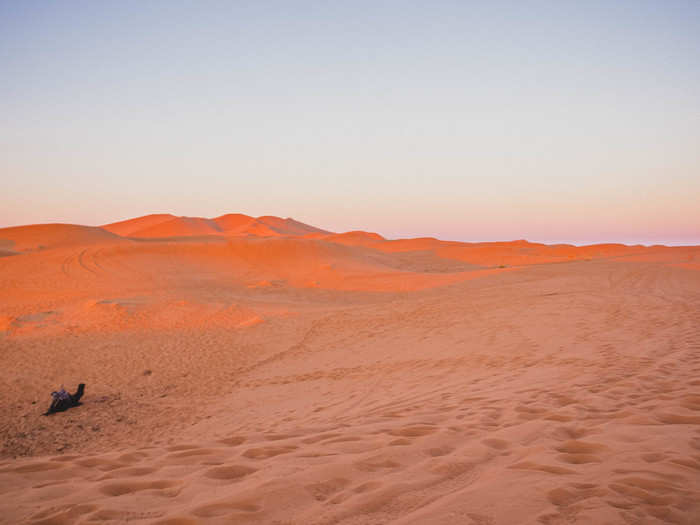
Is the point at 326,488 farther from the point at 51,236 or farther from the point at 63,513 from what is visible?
the point at 51,236

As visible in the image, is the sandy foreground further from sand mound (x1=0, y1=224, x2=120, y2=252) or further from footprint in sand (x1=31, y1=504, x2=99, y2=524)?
sand mound (x1=0, y1=224, x2=120, y2=252)

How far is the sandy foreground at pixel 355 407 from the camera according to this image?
7.57ft

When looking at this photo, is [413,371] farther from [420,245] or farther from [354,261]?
[420,245]

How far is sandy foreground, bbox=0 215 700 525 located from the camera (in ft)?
7.57

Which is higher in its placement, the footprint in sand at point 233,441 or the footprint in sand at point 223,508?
the footprint in sand at point 223,508

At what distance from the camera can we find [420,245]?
60.2m

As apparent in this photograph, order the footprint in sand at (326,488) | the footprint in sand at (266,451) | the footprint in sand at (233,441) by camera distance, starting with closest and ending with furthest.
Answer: the footprint in sand at (326,488)
the footprint in sand at (266,451)
the footprint in sand at (233,441)

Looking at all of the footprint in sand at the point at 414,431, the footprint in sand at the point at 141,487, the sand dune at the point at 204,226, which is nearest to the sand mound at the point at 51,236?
the sand dune at the point at 204,226

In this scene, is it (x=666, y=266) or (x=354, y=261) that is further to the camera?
(x=354, y=261)

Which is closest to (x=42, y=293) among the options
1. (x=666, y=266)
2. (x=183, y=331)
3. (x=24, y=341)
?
(x=24, y=341)

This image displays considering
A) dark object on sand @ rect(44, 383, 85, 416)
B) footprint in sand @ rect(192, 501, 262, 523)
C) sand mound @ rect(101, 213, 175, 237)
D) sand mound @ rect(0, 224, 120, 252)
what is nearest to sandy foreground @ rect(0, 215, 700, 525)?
footprint in sand @ rect(192, 501, 262, 523)

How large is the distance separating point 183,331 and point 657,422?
39.7 ft

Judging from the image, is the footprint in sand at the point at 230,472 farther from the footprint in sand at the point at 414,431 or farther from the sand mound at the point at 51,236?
the sand mound at the point at 51,236

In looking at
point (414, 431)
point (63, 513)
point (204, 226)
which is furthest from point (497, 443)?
point (204, 226)
